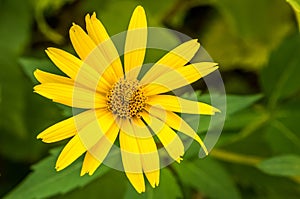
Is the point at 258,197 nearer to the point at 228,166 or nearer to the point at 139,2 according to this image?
the point at 228,166

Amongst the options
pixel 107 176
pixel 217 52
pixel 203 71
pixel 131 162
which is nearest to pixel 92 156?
pixel 131 162

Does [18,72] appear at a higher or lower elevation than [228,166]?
higher

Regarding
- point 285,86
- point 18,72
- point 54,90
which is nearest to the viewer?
point 54,90

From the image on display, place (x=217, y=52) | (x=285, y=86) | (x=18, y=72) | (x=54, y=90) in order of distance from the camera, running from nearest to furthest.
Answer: (x=54, y=90) < (x=285, y=86) < (x=18, y=72) < (x=217, y=52)

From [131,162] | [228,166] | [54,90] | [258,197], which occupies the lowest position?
[258,197]

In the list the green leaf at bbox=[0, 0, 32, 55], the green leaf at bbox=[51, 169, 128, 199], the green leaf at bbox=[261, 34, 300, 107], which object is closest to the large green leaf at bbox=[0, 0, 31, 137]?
the green leaf at bbox=[0, 0, 32, 55]

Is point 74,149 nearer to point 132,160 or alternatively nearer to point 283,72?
point 132,160

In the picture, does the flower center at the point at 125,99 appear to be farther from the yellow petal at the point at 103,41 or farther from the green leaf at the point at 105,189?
the green leaf at the point at 105,189
